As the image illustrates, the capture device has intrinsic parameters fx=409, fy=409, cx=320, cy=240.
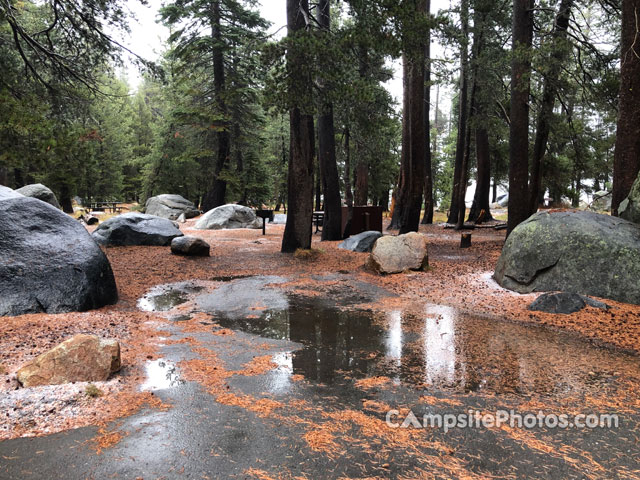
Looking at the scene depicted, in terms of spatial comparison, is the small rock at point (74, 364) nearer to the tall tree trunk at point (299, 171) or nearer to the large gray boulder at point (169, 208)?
the tall tree trunk at point (299, 171)

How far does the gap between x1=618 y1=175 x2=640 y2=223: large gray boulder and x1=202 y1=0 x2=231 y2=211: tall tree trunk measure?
1690 cm

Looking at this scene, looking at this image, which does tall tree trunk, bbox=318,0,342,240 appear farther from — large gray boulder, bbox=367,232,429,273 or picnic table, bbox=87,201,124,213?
picnic table, bbox=87,201,124,213

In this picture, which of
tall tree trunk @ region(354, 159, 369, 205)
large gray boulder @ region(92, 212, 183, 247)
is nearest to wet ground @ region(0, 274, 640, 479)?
large gray boulder @ region(92, 212, 183, 247)

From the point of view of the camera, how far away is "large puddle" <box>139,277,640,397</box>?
3676 mm

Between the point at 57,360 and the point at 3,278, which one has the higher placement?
the point at 3,278

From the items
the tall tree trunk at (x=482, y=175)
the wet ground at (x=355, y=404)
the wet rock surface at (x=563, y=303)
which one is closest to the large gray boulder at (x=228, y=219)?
the tall tree trunk at (x=482, y=175)

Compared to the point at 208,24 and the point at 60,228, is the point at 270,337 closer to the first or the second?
the point at 60,228

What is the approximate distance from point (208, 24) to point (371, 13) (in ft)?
47.7

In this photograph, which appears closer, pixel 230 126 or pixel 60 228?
pixel 60 228

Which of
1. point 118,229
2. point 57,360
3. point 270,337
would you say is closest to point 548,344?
point 270,337

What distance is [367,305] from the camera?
6508 millimetres

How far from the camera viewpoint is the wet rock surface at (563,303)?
223 inches

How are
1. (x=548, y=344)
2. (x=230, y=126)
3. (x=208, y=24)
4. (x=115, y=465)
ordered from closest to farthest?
(x=115, y=465)
(x=548, y=344)
(x=208, y=24)
(x=230, y=126)

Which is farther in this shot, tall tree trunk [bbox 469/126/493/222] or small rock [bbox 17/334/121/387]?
tall tree trunk [bbox 469/126/493/222]
